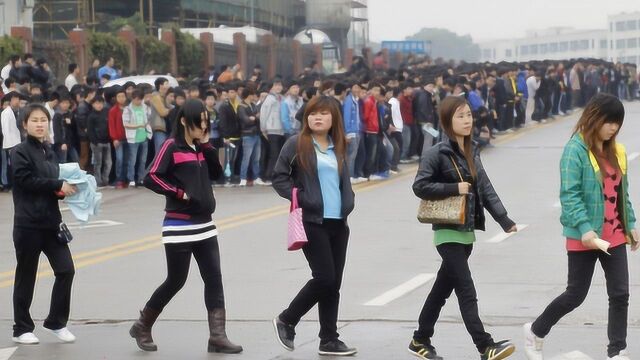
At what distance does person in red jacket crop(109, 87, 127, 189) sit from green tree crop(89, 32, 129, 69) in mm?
13433

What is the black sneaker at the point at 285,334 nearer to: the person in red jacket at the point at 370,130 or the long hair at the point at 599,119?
the long hair at the point at 599,119

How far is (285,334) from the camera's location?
8.91 m

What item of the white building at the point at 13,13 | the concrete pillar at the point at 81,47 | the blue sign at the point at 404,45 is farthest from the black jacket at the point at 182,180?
the blue sign at the point at 404,45

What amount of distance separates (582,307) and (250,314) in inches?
95.9

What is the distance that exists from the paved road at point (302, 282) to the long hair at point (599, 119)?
4.18ft

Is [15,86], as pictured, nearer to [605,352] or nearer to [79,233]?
[79,233]

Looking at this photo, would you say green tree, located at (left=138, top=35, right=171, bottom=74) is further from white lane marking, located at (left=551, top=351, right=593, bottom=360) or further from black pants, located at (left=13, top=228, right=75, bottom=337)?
white lane marking, located at (left=551, top=351, right=593, bottom=360)

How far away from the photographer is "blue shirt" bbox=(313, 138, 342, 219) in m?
8.70

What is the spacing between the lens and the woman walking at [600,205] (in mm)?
8086

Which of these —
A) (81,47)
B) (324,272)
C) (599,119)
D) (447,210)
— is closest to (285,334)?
(324,272)

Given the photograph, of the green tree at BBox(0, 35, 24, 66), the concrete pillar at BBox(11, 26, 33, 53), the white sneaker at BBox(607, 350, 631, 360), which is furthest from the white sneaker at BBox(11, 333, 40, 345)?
the concrete pillar at BBox(11, 26, 33, 53)

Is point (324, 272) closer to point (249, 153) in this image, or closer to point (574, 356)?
point (574, 356)

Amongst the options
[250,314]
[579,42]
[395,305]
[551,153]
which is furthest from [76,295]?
[579,42]

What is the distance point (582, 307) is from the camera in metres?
10.7
